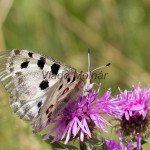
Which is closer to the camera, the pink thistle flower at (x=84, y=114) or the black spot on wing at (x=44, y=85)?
the pink thistle flower at (x=84, y=114)

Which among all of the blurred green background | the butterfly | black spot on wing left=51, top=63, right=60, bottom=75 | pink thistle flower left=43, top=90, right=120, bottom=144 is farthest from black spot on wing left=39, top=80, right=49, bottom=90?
the blurred green background

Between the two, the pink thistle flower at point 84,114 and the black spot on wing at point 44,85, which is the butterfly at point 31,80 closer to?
the black spot on wing at point 44,85

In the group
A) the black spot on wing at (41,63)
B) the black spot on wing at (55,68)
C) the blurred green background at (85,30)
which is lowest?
the black spot on wing at (55,68)

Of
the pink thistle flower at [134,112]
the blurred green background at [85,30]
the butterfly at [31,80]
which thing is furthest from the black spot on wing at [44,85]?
the blurred green background at [85,30]

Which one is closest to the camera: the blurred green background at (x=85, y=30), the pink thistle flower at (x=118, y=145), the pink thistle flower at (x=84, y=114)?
the pink thistle flower at (x=118, y=145)

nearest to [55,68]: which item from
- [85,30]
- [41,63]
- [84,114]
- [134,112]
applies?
[41,63]

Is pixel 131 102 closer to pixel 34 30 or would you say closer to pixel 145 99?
pixel 145 99

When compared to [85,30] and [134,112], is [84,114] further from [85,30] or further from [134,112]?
[85,30]

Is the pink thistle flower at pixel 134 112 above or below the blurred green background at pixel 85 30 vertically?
below

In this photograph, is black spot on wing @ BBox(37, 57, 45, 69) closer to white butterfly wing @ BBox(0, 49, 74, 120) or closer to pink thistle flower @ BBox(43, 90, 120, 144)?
white butterfly wing @ BBox(0, 49, 74, 120)
